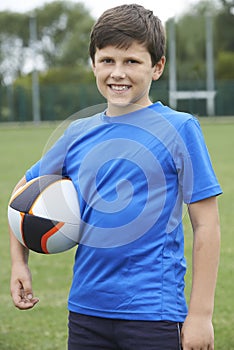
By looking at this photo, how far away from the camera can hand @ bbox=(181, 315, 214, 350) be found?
2.35m

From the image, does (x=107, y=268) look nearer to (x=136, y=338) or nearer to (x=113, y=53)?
(x=136, y=338)

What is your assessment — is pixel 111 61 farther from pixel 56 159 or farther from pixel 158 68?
pixel 56 159

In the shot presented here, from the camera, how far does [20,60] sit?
72.3 metres

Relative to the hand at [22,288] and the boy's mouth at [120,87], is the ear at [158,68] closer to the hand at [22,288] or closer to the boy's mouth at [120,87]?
the boy's mouth at [120,87]

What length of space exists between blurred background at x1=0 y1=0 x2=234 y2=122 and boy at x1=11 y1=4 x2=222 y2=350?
1532 inches

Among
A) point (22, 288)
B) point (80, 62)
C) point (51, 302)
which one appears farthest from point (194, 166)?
point (80, 62)

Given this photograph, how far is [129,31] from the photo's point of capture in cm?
248

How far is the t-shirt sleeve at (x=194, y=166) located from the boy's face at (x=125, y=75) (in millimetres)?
204

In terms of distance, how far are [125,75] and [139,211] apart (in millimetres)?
431

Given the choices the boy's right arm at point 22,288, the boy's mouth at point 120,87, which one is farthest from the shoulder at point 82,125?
the boy's right arm at point 22,288

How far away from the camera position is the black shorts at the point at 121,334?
2.42 meters

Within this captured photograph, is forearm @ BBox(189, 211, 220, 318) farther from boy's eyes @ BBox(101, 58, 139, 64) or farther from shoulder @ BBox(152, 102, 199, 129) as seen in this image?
boy's eyes @ BBox(101, 58, 139, 64)

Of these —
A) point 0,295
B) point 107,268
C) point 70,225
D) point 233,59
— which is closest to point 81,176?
point 70,225

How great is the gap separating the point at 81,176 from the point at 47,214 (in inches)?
7.5
